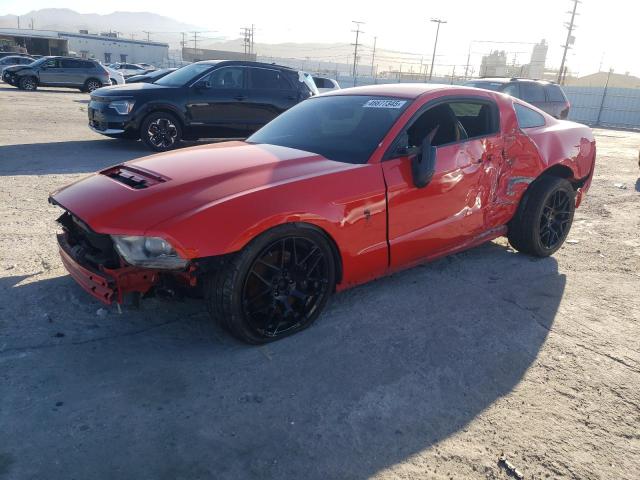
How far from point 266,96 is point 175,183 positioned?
7.20 m

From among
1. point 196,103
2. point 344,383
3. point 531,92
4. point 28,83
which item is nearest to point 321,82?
point 531,92

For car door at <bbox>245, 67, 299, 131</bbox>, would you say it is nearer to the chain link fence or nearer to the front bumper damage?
the front bumper damage

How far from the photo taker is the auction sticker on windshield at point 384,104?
3.77 metres

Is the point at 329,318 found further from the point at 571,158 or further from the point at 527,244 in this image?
the point at 571,158

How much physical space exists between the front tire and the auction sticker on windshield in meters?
1.31

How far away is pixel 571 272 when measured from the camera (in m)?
4.51

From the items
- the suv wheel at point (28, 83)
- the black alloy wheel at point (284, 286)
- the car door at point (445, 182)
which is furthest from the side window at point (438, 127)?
the suv wheel at point (28, 83)

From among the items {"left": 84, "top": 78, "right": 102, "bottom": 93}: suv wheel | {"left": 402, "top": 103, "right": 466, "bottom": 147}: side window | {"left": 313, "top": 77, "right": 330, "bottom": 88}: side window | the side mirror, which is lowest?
{"left": 84, "top": 78, "right": 102, "bottom": 93}: suv wheel

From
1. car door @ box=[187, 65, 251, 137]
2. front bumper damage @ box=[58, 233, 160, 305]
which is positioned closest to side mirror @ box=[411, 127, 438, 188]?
front bumper damage @ box=[58, 233, 160, 305]

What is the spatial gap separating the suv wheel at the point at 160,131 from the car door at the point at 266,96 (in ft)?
4.57

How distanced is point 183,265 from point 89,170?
552cm

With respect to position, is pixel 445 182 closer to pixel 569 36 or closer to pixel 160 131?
pixel 160 131

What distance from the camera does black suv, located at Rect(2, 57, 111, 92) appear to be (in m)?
23.8

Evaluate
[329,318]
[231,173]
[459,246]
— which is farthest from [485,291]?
[231,173]
